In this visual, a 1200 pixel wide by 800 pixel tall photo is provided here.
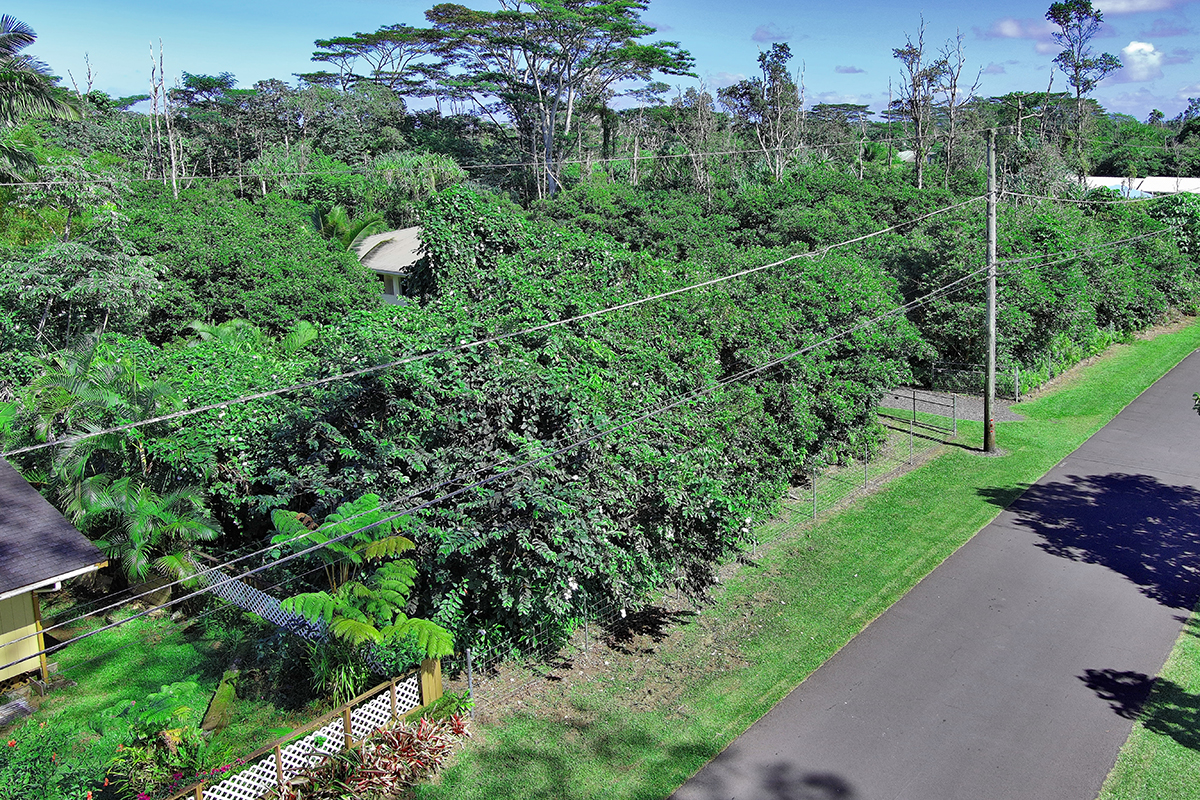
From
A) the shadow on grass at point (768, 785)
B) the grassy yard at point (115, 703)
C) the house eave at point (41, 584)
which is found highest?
the house eave at point (41, 584)

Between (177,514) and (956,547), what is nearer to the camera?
(177,514)

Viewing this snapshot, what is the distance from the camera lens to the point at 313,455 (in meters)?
11.6

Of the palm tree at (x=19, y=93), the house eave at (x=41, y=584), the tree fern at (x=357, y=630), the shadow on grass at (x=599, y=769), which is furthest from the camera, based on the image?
the palm tree at (x=19, y=93)

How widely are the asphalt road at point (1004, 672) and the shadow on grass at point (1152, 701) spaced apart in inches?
1.4

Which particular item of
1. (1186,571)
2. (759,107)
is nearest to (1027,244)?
(1186,571)

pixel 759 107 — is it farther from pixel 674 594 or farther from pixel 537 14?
pixel 674 594

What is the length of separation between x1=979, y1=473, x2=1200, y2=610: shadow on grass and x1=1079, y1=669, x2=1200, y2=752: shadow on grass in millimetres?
2721

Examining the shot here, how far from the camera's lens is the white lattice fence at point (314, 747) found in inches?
330

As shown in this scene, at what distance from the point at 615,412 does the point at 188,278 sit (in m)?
16.4

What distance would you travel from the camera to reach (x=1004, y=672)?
11531 millimetres

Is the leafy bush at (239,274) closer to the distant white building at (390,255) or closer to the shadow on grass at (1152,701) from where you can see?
the distant white building at (390,255)

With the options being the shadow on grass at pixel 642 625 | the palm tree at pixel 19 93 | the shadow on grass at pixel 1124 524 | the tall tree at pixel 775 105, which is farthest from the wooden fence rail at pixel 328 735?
the tall tree at pixel 775 105

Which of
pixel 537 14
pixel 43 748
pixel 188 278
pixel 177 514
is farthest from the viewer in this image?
pixel 537 14

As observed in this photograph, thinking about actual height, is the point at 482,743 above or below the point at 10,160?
below
